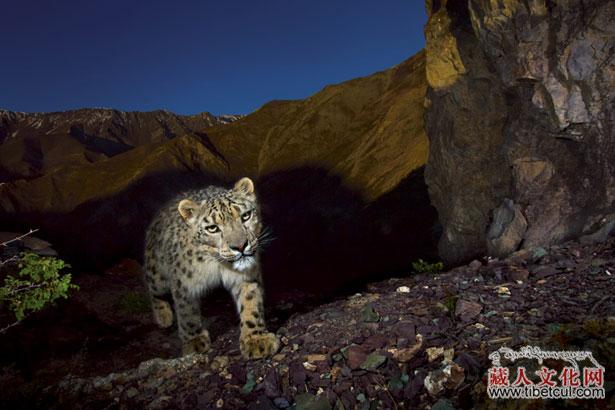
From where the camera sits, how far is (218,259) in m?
6.09

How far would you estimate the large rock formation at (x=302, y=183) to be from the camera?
74.8 feet

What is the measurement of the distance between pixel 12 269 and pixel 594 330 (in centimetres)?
1705

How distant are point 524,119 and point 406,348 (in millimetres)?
8101

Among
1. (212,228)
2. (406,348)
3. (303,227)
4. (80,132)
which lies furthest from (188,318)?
(80,132)

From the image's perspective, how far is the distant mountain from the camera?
72250 mm

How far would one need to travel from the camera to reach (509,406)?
2.66 metres

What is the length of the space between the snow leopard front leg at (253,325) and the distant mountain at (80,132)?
68.9 m

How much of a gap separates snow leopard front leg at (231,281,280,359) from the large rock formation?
11.3 metres

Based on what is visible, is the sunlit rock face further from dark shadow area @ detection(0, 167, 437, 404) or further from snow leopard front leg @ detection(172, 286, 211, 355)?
snow leopard front leg @ detection(172, 286, 211, 355)

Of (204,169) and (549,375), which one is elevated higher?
(204,169)

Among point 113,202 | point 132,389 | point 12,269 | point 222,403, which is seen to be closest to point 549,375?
point 222,403

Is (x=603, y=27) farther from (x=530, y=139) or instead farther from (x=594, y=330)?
(x=594, y=330)

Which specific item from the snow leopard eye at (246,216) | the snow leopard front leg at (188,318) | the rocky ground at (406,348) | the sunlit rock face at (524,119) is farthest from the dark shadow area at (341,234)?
the snow leopard eye at (246,216)

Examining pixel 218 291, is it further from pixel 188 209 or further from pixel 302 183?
pixel 302 183
